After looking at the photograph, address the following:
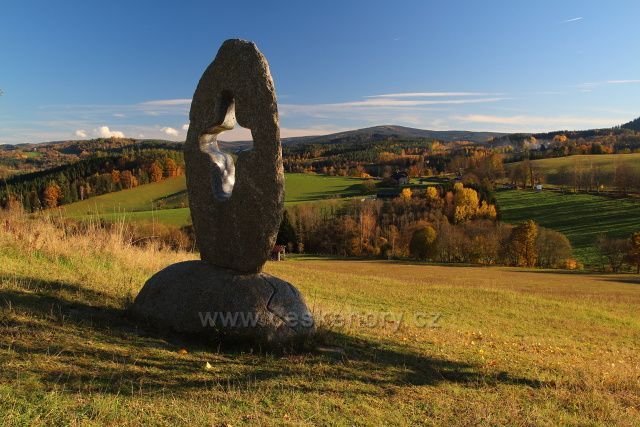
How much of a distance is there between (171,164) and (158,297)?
3530 inches

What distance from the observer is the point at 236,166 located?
8.08m

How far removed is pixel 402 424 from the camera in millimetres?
5094

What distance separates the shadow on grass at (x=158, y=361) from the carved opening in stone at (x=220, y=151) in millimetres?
2871

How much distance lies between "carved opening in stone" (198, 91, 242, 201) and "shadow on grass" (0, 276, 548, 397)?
2871 millimetres

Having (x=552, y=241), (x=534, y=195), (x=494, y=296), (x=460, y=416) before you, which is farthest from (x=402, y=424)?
(x=534, y=195)

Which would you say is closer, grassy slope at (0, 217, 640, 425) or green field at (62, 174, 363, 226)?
grassy slope at (0, 217, 640, 425)

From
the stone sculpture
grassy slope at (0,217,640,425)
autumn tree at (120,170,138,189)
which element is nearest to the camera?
grassy slope at (0,217,640,425)

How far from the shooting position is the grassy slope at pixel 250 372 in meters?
4.76

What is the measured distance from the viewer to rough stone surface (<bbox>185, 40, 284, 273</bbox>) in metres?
7.82

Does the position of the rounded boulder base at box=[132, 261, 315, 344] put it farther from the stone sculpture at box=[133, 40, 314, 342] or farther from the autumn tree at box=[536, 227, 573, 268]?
the autumn tree at box=[536, 227, 573, 268]

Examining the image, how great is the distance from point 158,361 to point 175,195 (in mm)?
81754

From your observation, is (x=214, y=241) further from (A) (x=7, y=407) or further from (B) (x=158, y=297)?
(A) (x=7, y=407)

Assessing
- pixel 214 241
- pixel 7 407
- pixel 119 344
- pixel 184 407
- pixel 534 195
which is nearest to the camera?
pixel 7 407

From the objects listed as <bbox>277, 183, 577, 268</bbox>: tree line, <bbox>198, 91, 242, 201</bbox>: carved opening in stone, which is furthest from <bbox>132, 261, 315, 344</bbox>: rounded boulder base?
<bbox>277, 183, 577, 268</bbox>: tree line
